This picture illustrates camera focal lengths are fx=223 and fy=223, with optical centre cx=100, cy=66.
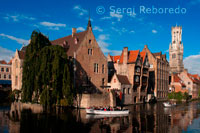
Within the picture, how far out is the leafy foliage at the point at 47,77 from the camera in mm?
42562

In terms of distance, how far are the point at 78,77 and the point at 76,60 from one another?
13.8ft

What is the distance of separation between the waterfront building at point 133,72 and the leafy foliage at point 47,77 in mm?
20456

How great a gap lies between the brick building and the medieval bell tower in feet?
398

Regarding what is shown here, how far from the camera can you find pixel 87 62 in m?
57.2

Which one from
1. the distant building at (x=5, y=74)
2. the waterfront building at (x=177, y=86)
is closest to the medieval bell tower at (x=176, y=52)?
the waterfront building at (x=177, y=86)

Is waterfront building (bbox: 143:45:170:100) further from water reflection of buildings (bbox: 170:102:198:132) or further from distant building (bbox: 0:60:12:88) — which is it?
distant building (bbox: 0:60:12:88)

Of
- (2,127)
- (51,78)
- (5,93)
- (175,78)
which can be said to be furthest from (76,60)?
(175,78)

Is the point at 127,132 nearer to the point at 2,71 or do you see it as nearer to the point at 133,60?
the point at 133,60

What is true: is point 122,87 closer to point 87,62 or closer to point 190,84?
point 87,62

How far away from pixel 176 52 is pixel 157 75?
102 m

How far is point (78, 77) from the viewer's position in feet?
179

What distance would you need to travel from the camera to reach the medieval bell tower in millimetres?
171625

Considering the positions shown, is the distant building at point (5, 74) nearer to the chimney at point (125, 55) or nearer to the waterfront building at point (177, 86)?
the chimney at point (125, 55)

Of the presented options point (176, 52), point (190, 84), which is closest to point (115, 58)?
point (190, 84)
